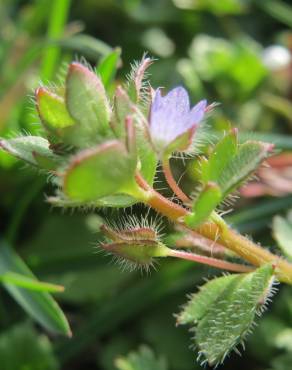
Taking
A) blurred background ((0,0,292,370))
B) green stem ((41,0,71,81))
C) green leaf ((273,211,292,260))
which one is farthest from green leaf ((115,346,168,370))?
green stem ((41,0,71,81))

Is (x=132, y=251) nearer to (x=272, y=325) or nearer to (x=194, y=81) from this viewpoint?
(x=272, y=325)

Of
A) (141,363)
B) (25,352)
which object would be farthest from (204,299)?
→ (25,352)

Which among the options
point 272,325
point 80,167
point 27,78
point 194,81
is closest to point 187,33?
point 194,81

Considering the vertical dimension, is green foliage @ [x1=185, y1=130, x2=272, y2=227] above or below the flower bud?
above

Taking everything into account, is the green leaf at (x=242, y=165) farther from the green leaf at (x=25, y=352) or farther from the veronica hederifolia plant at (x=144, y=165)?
the green leaf at (x=25, y=352)

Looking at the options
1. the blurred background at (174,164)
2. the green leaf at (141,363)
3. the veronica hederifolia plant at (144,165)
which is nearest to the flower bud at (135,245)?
the veronica hederifolia plant at (144,165)

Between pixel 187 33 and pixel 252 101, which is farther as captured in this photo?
pixel 187 33

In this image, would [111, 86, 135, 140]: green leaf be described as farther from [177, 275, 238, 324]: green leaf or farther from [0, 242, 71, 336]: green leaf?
[0, 242, 71, 336]: green leaf
